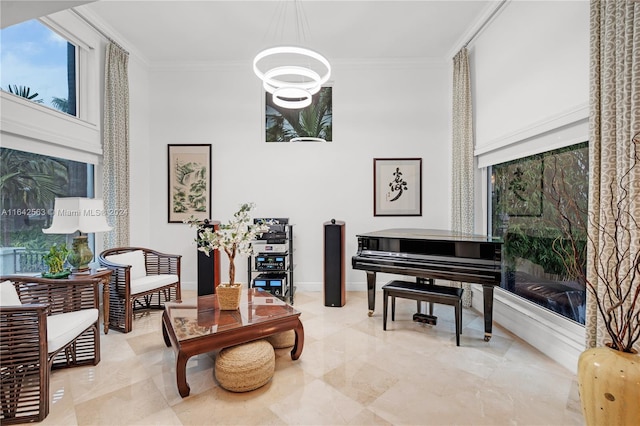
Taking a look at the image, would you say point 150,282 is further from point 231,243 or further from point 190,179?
point 190,179

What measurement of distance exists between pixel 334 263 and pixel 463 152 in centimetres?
232

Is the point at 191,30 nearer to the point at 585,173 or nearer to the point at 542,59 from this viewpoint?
the point at 542,59

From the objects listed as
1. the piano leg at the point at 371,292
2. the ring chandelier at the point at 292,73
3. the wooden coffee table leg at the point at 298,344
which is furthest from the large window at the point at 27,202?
the piano leg at the point at 371,292

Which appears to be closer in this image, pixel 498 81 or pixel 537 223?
pixel 537 223

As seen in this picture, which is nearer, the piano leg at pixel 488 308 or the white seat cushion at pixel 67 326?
the white seat cushion at pixel 67 326

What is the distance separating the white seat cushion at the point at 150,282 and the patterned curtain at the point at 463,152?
389 centimetres

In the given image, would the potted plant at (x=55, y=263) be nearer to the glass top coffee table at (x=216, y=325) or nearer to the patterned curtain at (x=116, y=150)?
the patterned curtain at (x=116, y=150)

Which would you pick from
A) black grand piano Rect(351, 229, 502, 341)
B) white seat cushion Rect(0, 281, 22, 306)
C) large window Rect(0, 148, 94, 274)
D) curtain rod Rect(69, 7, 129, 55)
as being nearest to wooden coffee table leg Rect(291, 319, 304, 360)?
black grand piano Rect(351, 229, 502, 341)

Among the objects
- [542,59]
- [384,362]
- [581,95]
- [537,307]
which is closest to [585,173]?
[581,95]

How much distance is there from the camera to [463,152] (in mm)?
3797

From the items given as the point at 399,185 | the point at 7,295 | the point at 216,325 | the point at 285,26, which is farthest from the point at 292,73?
the point at 7,295

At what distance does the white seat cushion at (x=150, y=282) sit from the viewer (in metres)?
3.18

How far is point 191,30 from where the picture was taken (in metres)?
3.70

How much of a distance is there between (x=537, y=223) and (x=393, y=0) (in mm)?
2927
